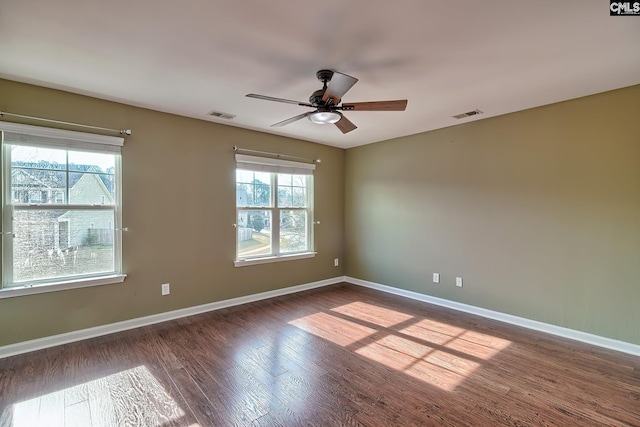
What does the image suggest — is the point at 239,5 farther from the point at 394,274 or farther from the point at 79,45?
the point at 394,274

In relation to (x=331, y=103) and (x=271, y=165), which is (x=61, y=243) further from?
(x=331, y=103)

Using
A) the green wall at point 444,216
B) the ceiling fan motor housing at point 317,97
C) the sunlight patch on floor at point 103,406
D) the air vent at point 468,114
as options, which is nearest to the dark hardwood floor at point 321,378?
the sunlight patch on floor at point 103,406

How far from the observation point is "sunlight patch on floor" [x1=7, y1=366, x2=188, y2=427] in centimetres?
193

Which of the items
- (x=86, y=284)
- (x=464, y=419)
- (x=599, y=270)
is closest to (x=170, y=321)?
(x=86, y=284)

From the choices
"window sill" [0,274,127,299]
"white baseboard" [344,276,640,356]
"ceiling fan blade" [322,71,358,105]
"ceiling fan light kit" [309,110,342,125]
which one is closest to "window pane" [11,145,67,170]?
"window sill" [0,274,127,299]

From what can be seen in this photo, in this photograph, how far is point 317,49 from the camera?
2.20 m

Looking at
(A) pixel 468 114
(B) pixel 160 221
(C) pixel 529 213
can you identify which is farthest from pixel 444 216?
(B) pixel 160 221

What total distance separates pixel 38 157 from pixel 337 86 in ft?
9.75

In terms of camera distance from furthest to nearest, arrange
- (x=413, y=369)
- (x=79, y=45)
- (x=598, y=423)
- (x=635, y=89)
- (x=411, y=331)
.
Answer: (x=411, y=331) → (x=635, y=89) → (x=413, y=369) → (x=79, y=45) → (x=598, y=423)

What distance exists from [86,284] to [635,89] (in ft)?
18.8

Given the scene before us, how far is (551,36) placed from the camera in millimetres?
2014

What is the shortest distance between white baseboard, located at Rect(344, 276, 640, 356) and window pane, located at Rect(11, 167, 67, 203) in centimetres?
446

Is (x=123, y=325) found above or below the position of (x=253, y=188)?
below

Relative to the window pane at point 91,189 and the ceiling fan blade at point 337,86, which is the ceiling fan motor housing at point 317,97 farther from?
the window pane at point 91,189
